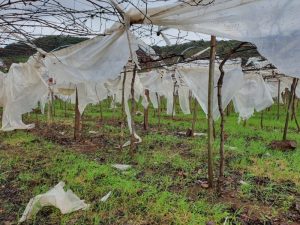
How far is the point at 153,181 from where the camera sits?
5.82 metres

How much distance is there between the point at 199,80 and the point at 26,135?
530 centimetres

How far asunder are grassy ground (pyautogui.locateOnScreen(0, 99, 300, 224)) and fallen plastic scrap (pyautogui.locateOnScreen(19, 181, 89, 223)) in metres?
0.08

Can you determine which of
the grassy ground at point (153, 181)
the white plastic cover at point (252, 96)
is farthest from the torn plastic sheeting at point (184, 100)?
the grassy ground at point (153, 181)

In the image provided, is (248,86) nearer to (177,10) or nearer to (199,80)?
(199,80)

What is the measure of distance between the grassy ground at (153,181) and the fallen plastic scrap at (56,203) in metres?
0.08

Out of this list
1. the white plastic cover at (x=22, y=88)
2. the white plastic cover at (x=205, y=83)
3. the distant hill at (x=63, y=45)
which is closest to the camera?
the distant hill at (x=63, y=45)

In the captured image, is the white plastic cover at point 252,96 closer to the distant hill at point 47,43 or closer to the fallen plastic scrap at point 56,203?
the distant hill at point 47,43

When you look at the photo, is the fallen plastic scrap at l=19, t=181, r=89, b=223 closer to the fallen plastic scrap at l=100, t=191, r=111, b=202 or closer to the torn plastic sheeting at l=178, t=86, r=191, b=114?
the fallen plastic scrap at l=100, t=191, r=111, b=202

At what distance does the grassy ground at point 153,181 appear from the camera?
14.6 ft

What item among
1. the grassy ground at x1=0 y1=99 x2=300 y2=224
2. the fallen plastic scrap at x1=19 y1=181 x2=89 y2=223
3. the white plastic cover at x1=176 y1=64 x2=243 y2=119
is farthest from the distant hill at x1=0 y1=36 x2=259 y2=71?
the grassy ground at x1=0 y1=99 x2=300 y2=224

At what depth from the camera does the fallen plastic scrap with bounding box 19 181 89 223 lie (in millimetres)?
4312

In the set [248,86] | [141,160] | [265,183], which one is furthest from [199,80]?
[248,86]

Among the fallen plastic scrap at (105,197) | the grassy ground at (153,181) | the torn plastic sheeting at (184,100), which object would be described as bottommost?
the grassy ground at (153,181)

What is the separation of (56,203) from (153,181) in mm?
1781
